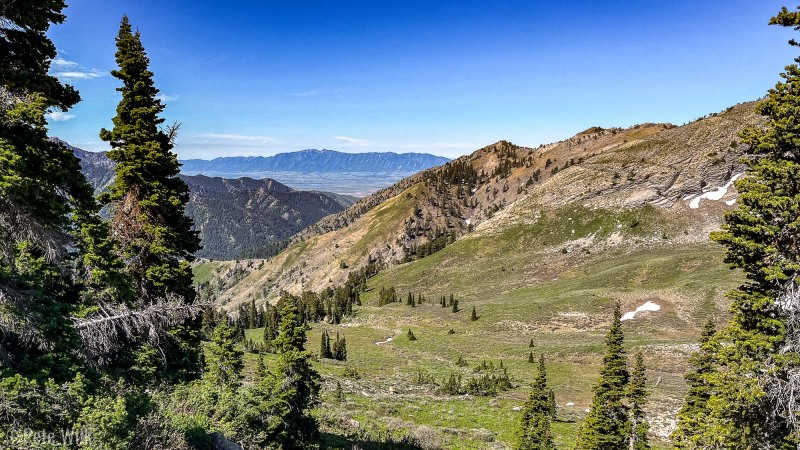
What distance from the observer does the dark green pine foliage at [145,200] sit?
568 inches

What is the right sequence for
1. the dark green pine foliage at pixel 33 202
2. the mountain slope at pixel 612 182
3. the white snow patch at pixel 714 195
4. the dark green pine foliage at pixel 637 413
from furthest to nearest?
1. the mountain slope at pixel 612 182
2. the white snow patch at pixel 714 195
3. the dark green pine foliage at pixel 637 413
4. the dark green pine foliage at pixel 33 202

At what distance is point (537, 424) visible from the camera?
24.6 m

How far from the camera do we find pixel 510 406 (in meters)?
38.9

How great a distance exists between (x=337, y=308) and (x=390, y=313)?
1687 centimetres

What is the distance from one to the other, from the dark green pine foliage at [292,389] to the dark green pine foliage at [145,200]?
4.16 metres

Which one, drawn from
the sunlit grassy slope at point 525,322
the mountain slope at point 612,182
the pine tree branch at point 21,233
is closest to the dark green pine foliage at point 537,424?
the sunlit grassy slope at point 525,322

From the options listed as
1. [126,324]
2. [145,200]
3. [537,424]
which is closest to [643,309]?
[537,424]

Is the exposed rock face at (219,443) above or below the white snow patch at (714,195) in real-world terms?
below

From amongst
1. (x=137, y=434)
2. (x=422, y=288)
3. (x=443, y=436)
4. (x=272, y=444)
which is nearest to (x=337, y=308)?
(x=422, y=288)

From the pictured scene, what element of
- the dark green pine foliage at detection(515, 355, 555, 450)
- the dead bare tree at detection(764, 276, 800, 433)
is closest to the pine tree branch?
the dead bare tree at detection(764, 276, 800, 433)

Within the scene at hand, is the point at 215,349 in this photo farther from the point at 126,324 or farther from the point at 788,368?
the point at 788,368

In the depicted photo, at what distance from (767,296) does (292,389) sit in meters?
17.4

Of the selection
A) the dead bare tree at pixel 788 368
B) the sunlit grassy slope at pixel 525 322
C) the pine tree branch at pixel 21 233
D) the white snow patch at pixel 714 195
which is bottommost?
the sunlit grassy slope at pixel 525 322

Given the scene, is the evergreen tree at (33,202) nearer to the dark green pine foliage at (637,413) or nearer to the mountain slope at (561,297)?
the mountain slope at (561,297)
